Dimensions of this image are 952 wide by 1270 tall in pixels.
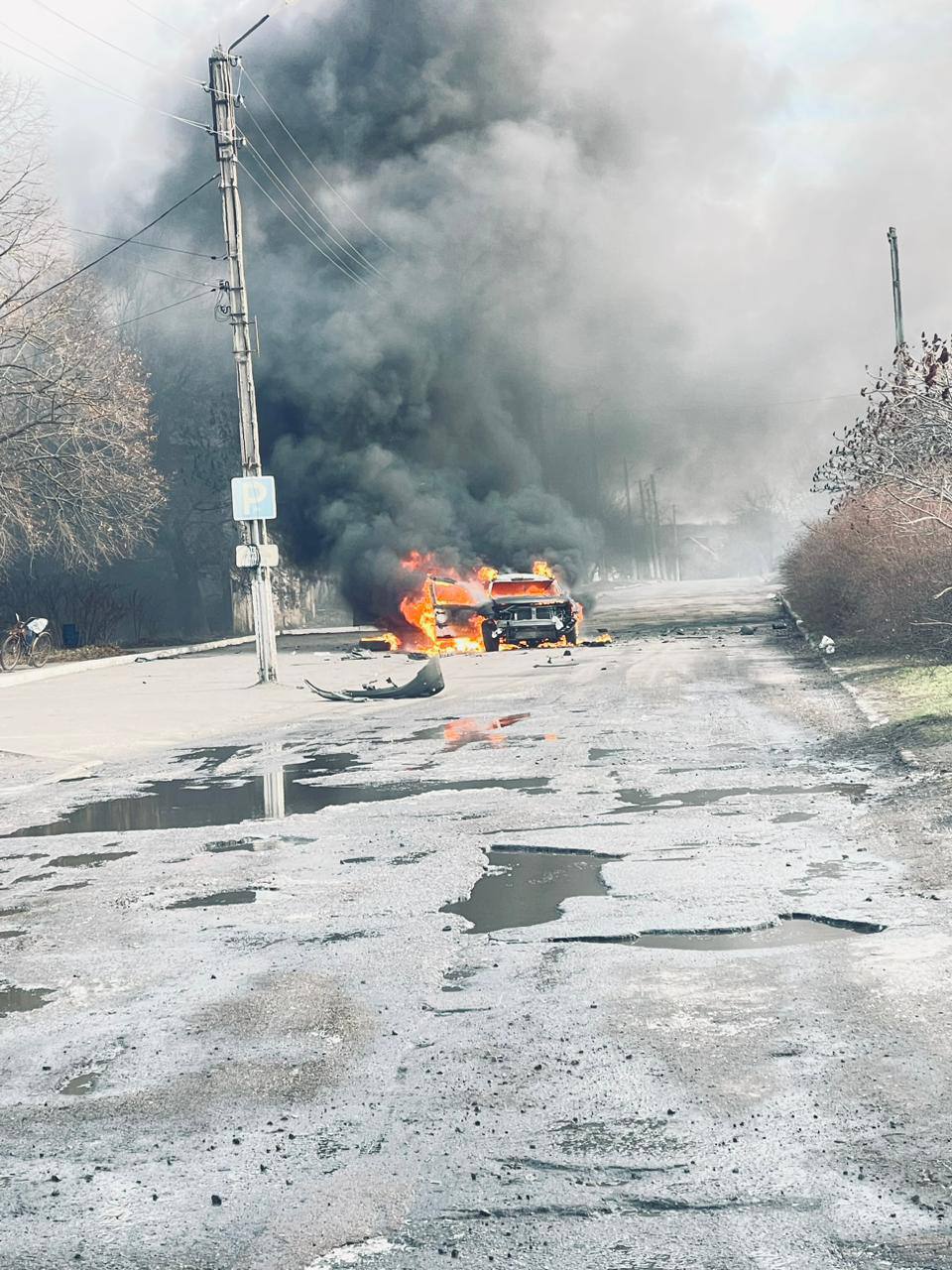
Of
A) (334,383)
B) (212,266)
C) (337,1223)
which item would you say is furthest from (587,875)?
(212,266)

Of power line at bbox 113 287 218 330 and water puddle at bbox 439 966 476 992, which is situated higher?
power line at bbox 113 287 218 330

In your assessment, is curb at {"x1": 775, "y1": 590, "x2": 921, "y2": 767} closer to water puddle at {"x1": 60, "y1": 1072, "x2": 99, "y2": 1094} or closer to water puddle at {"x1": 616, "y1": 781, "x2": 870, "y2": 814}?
water puddle at {"x1": 616, "y1": 781, "x2": 870, "y2": 814}

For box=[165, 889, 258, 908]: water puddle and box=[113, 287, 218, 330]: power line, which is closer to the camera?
box=[165, 889, 258, 908]: water puddle

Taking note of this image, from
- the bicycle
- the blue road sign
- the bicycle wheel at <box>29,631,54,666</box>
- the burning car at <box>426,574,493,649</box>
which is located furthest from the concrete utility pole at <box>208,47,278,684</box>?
the burning car at <box>426,574,493,649</box>

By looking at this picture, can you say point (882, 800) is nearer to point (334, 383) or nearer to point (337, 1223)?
point (337, 1223)

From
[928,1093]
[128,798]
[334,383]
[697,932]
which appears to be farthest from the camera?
[334,383]

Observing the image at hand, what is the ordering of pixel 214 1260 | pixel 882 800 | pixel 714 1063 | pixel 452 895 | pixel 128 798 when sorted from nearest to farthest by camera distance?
1. pixel 214 1260
2. pixel 714 1063
3. pixel 452 895
4. pixel 882 800
5. pixel 128 798

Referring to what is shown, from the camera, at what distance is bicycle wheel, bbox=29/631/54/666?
30.9 metres

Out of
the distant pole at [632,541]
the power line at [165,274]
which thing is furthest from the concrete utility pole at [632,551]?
the power line at [165,274]

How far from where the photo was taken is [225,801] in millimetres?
11281

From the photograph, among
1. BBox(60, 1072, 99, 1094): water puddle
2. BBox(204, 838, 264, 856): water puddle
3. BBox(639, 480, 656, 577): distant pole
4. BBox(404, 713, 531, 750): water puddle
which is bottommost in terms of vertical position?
BBox(60, 1072, 99, 1094): water puddle

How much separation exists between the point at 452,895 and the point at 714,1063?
2920mm

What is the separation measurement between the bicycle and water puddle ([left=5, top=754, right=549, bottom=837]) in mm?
18562

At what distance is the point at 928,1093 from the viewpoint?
4.28 m
